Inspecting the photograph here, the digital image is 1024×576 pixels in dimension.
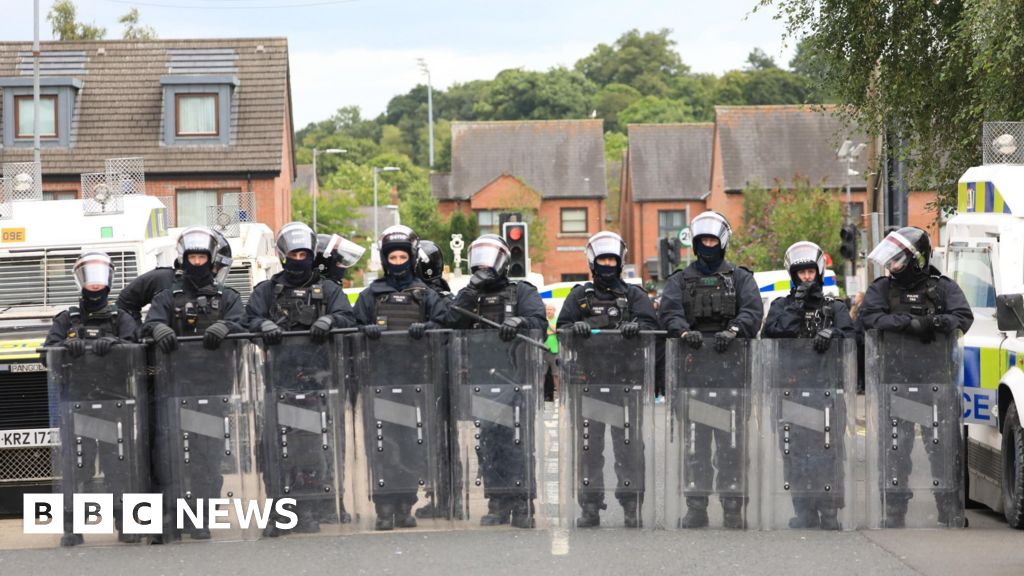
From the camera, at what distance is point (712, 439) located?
10.9 metres

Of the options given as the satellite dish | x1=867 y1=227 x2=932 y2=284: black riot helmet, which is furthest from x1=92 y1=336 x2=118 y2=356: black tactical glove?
the satellite dish

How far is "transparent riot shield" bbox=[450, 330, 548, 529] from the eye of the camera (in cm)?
1095

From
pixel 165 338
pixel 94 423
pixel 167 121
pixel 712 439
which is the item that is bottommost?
pixel 712 439

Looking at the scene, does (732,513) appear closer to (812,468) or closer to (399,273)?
(812,468)

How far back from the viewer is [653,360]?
10906 millimetres

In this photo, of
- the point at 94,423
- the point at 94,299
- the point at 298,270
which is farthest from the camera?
the point at 298,270

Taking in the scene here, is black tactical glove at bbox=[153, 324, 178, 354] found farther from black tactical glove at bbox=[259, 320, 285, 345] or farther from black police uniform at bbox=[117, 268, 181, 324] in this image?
black police uniform at bbox=[117, 268, 181, 324]

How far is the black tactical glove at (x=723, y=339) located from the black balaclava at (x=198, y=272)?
3.81m

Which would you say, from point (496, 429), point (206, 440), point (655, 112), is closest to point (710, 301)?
point (496, 429)

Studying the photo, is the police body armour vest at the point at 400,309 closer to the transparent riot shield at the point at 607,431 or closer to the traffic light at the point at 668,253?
the transparent riot shield at the point at 607,431

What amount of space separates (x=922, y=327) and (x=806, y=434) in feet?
3.44

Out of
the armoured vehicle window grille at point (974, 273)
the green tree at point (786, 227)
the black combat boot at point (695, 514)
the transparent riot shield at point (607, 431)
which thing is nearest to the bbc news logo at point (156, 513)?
the transparent riot shield at point (607, 431)

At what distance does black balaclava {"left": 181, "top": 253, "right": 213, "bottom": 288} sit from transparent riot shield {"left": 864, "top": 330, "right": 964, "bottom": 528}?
188 inches

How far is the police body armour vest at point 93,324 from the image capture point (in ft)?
37.8
